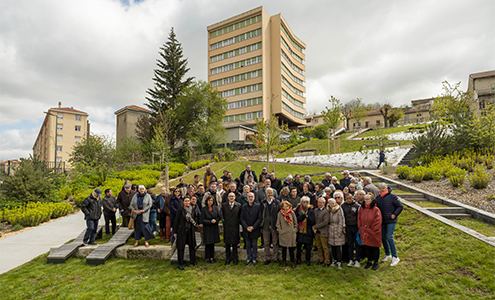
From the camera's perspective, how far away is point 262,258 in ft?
21.9

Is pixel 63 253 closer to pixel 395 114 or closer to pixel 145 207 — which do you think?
pixel 145 207

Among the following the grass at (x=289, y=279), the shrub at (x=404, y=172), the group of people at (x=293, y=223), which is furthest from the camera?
the shrub at (x=404, y=172)

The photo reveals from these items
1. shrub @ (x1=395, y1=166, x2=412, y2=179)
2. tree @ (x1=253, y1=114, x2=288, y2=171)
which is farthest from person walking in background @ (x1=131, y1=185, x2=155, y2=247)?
shrub @ (x1=395, y1=166, x2=412, y2=179)

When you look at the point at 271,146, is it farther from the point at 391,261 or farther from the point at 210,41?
the point at 210,41

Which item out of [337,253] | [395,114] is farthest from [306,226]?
[395,114]

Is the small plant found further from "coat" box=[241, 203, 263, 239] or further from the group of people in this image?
"coat" box=[241, 203, 263, 239]

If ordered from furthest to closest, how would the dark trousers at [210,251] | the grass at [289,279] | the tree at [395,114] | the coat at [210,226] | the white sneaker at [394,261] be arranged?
the tree at [395,114] → the dark trousers at [210,251] → the coat at [210,226] → the white sneaker at [394,261] → the grass at [289,279]

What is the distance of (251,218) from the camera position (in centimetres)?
654

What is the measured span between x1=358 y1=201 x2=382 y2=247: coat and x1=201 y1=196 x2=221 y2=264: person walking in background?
368 cm

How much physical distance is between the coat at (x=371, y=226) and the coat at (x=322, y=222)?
2.53ft

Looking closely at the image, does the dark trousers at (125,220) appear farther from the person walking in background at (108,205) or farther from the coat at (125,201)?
the person walking in background at (108,205)

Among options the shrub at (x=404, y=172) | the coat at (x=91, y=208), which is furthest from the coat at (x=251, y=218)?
the shrub at (x=404, y=172)

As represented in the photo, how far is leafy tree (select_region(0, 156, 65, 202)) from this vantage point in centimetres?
1280

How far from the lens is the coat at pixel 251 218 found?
6488 mm
